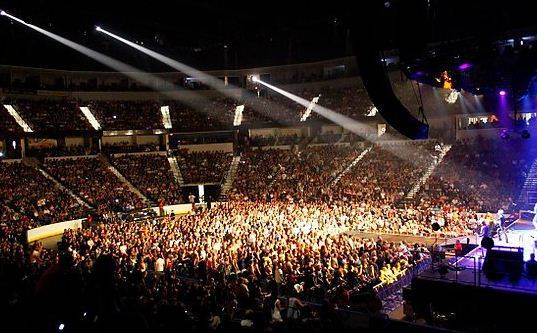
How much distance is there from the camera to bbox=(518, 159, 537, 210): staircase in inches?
803

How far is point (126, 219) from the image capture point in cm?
2498

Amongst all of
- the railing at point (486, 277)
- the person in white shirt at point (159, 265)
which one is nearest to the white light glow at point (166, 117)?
the person in white shirt at point (159, 265)

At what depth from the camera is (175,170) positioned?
34.1m

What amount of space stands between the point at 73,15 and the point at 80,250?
29.6 ft

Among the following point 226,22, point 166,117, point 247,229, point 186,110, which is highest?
point 226,22

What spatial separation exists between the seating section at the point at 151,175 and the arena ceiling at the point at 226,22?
9255 mm

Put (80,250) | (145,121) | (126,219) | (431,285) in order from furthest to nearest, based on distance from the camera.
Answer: (145,121) → (126,219) → (80,250) → (431,285)

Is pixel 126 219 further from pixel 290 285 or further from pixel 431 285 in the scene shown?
pixel 431 285

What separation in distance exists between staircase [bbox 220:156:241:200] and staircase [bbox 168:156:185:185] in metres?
3.21

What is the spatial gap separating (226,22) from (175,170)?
17.2m

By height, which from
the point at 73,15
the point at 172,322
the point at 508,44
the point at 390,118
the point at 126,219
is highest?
the point at 73,15

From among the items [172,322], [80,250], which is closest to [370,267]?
[172,322]

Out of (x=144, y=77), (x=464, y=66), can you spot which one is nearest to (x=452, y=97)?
(x=464, y=66)

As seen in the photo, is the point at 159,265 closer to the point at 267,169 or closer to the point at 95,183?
the point at 95,183
